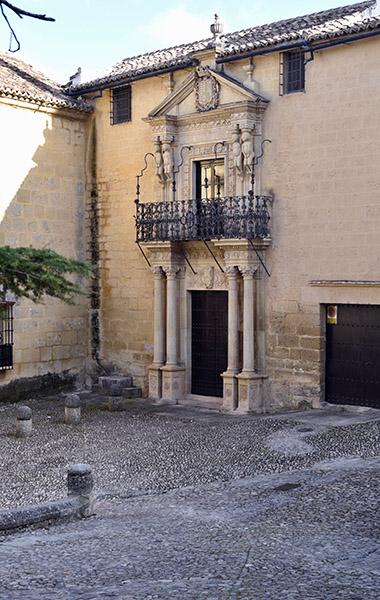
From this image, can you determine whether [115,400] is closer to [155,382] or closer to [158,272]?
[155,382]

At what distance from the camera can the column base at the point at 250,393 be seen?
1598 centimetres

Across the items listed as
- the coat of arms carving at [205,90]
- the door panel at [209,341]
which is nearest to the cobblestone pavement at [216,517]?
the door panel at [209,341]

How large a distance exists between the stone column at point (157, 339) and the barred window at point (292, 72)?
463 centimetres

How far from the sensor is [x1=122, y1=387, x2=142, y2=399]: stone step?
60.1 ft

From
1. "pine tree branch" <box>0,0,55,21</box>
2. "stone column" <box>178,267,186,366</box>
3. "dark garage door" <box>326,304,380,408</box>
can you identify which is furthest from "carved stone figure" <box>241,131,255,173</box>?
"pine tree branch" <box>0,0,55,21</box>

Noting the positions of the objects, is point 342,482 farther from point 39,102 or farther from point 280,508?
point 39,102

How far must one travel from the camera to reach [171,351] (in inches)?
691

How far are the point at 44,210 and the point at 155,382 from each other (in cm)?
455

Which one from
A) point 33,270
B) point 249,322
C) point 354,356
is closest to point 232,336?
point 249,322

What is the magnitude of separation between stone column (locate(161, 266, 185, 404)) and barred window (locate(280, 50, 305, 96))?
4.39m

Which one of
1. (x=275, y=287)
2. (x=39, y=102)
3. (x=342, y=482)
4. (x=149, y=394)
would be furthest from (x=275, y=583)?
(x=39, y=102)

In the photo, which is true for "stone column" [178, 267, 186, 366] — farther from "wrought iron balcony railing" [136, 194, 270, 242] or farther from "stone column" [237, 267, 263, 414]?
"stone column" [237, 267, 263, 414]

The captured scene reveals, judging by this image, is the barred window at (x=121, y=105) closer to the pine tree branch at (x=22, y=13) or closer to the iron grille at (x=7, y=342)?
the iron grille at (x=7, y=342)

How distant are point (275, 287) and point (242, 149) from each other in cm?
276
